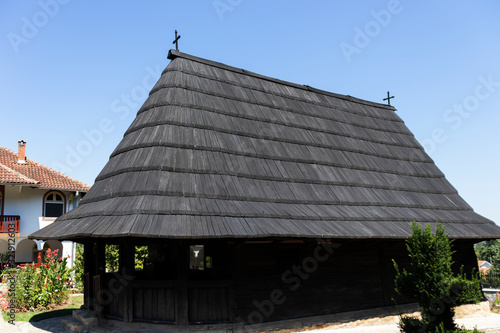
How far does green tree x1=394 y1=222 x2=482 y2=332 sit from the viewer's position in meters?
6.66

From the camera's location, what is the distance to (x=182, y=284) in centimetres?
722

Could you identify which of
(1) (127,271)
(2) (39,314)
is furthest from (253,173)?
(2) (39,314)

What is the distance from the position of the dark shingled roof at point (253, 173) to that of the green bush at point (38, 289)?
170 inches

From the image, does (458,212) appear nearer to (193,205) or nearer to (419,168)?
(419,168)

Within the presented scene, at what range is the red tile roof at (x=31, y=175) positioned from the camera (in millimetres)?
19672

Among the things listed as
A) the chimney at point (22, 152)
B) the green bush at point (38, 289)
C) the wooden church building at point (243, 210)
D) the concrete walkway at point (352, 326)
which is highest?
the chimney at point (22, 152)

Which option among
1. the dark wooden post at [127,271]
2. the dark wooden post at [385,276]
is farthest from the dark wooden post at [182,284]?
the dark wooden post at [385,276]

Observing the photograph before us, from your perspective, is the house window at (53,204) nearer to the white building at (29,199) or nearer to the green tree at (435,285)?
the white building at (29,199)

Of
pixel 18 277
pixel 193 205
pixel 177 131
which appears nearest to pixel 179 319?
pixel 193 205

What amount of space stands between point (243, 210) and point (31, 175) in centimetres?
1844

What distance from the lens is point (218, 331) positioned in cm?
725

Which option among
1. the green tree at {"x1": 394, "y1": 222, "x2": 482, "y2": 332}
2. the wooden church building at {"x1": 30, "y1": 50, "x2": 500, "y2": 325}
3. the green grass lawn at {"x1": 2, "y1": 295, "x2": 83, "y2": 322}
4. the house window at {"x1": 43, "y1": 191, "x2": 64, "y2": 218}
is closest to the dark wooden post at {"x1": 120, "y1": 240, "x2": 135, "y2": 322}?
the wooden church building at {"x1": 30, "y1": 50, "x2": 500, "y2": 325}

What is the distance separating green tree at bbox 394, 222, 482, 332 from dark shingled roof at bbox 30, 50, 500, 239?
1.53 m

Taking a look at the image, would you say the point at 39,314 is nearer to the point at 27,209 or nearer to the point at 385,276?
the point at 385,276
